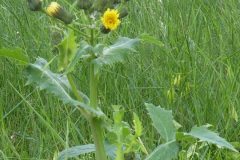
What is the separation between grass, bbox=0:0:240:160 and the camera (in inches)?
74.9

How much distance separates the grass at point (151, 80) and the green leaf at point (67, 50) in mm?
271

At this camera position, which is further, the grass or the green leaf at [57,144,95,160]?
the grass

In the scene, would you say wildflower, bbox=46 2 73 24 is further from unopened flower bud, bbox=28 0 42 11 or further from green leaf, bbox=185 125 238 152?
green leaf, bbox=185 125 238 152

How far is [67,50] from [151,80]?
96 cm

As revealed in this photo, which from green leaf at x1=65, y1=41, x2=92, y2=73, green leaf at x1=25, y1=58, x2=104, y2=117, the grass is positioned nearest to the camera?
green leaf at x1=65, y1=41, x2=92, y2=73

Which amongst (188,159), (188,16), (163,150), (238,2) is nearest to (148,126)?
(188,159)

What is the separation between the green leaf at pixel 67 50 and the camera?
132cm

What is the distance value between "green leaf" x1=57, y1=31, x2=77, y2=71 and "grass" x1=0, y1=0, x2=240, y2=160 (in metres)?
0.27

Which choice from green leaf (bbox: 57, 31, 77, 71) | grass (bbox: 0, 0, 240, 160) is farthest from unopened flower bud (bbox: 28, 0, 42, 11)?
grass (bbox: 0, 0, 240, 160)

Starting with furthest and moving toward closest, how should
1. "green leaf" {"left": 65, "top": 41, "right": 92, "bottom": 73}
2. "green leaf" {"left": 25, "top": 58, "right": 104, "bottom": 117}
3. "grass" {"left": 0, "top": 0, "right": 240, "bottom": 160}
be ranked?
"grass" {"left": 0, "top": 0, "right": 240, "bottom": 160}
"green leaf" {"left": 25, "top": 58, "right": 104, "bottom": 117}
"green leaf" {"left": 65, "top": 41, "right": 92, "bottom": 73}

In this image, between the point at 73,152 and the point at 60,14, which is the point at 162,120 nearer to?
the point at 73,152

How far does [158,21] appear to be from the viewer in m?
2.84

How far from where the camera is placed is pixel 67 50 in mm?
1336

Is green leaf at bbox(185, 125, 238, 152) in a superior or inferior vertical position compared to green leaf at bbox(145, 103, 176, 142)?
inferior
